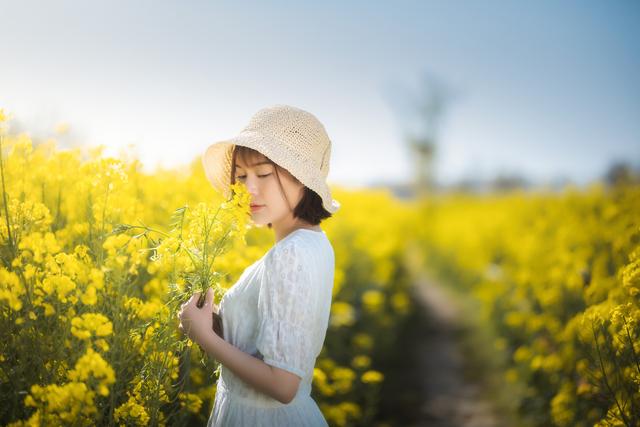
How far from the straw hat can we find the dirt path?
2998mm

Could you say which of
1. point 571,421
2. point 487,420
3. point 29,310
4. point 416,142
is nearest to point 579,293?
point 571,421

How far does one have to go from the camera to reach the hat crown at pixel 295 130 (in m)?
1.66

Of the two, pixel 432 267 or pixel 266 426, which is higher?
pixel 266 426

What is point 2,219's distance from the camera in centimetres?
169

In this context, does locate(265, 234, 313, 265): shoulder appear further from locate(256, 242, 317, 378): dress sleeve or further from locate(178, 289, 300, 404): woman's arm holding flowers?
locate(178, 289, 300, 404): woman's arm holding flowers

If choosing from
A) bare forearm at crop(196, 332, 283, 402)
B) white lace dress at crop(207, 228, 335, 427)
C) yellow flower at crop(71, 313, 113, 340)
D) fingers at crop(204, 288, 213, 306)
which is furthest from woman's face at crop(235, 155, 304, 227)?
yellow flower at crop(71, 313, 113, 340)

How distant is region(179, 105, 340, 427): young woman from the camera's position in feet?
4.73

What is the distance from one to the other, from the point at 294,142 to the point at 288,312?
1.85ft

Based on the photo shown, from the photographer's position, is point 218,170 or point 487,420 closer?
point 218,170

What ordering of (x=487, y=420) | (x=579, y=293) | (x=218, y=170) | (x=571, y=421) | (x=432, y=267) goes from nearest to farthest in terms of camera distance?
(x=218, y=170)
(x=571, y=421)
(x=579, y=293)
(x=487, y=420)
(x=432, y=267)

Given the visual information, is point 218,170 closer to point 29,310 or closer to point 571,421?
point 29,310

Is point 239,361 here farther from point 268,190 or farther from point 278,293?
point 268,190

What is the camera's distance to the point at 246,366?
56.7 inches

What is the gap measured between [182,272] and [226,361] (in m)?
0.31
